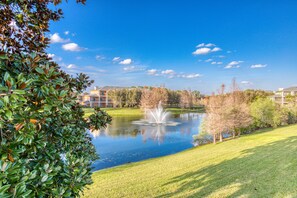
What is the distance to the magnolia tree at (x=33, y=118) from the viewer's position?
1.23m

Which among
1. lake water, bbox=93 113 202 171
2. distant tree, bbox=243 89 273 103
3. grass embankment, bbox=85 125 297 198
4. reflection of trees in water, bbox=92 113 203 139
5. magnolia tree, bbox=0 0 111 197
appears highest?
distant tree, bbox=243 89 273 103

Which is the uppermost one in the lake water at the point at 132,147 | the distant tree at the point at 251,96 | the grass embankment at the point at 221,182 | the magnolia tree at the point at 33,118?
the distant tree at the point at 251,96

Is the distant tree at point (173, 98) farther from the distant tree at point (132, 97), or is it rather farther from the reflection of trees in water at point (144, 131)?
the reflection of trees in water at point (144, 131)

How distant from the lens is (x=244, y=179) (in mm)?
5621

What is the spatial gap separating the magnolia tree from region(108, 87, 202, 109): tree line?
49216mm

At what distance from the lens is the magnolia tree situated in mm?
1233

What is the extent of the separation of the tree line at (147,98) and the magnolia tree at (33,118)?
49.2 metres

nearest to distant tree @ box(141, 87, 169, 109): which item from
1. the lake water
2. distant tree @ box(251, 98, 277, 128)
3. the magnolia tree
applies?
distant tree @ box(251, 98, 277, 128)

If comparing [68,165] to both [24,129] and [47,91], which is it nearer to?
Answer: [24,129]

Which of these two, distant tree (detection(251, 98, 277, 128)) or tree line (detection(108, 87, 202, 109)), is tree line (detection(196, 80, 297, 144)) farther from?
tree line (detection(108, 87, 202, 109))

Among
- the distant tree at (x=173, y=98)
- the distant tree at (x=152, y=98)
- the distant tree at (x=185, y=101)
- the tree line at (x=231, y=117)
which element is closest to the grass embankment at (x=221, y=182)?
the tree line at (x=231, y=117)

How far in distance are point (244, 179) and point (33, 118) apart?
5.89 m

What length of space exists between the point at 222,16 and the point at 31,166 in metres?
22.4

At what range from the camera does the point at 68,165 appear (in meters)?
1.71
